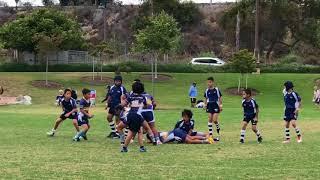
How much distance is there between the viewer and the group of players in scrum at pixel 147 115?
1605 cm

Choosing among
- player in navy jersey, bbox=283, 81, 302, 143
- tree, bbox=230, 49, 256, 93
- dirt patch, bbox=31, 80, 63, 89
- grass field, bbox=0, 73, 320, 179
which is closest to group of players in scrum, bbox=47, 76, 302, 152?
player in navy jersey, bbox=283, 81, 302, 143

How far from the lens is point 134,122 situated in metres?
15.7

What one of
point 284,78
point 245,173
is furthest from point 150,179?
point 284,78

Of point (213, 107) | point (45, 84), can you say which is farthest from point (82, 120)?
point (45, 84)

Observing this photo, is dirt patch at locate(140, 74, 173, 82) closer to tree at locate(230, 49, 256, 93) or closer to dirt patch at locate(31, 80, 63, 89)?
dirt patch at locate(31, 80, 63, 89)

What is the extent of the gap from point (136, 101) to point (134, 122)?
23.9 inches

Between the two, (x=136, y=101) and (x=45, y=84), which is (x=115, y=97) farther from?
(x=45, y=84)

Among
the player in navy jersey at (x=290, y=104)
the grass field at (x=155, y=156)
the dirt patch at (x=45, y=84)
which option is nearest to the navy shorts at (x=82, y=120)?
the grass field at (x=155, y=156)

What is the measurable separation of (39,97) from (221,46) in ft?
182

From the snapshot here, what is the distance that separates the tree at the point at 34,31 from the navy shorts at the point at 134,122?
43624 millimetres

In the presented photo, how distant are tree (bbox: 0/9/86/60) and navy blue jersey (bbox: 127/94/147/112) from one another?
43205 mm

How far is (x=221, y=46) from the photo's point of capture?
326 ft

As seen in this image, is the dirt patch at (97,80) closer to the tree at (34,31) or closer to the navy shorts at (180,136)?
the tree at (34,31)

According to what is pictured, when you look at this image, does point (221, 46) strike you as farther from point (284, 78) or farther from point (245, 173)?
point (245, 173)
